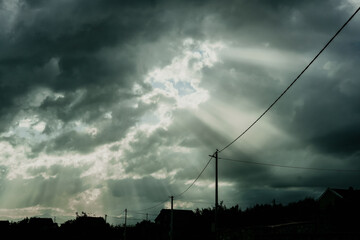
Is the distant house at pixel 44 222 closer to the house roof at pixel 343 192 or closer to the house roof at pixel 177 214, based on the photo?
the house roof at pixel 177 214

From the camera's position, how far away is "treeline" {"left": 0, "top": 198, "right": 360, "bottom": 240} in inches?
970

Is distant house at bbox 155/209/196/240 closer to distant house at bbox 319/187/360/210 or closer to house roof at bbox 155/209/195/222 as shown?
house roof at bbox 155/209/195/222

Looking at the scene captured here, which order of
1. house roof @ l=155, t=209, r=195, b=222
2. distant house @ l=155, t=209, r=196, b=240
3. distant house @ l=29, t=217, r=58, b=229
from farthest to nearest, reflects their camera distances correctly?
distant house @ l=29, t=217, r=58, b=229
house roof @ l=155, t=209, r=195, b=222
distant house @ l=155, t=209, r=196, b=240

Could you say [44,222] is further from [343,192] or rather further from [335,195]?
[343,192]

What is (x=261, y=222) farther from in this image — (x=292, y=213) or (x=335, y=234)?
(x=335, y=234)

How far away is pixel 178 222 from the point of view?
67.3 m

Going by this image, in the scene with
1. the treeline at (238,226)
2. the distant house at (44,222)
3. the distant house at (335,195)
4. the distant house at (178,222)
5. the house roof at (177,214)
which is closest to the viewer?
the treeline at (238,226)

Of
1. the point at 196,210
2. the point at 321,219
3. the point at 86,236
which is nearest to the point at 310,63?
the point at 321,219

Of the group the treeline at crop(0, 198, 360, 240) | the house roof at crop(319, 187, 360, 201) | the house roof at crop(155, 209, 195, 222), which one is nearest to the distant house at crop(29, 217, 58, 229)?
the treeline at crop(0, 198, 360, 240)

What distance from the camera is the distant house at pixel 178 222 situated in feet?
209

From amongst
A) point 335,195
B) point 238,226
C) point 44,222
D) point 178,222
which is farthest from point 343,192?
point 44,222

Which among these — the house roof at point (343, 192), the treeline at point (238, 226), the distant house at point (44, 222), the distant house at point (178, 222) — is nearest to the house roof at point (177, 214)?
the distant house at point (178, 222)

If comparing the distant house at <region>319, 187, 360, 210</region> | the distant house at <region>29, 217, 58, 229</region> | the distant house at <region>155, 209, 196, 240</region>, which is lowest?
the distant house at <region>29, 217, 58, 229</region>

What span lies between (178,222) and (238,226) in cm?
2181
